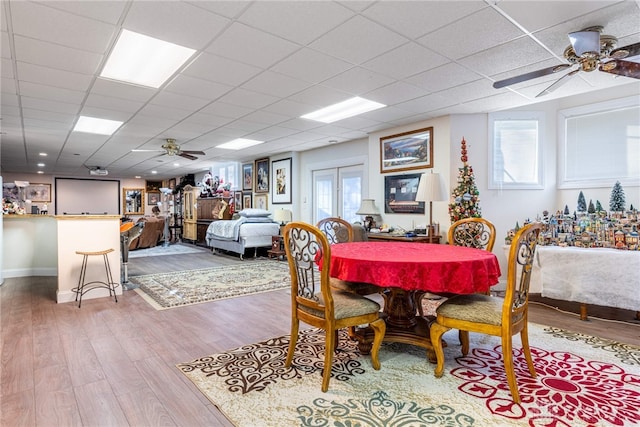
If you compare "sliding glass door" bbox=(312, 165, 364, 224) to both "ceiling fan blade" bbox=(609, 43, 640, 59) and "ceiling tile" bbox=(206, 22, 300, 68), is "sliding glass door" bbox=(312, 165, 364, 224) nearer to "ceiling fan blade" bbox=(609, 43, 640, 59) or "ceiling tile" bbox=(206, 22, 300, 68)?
"ceiling tile" bbox=(206, 22, 300, 68)

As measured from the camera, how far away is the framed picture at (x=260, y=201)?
870cm

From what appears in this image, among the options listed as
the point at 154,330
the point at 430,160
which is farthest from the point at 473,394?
the point at 430,160

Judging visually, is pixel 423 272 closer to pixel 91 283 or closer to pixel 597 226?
pixel 597 226

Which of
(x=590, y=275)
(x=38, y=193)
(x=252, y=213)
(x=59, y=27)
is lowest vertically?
(x=590, y=275)

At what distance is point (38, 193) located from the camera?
41.3 ft

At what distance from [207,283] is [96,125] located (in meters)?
3.16

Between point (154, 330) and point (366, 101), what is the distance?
11.5 feet

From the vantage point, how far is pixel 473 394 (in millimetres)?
1997

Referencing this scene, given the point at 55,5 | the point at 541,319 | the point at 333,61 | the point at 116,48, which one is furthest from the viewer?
the point at 541,319

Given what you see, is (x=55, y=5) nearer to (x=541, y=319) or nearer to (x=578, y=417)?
(x=578, y=417)

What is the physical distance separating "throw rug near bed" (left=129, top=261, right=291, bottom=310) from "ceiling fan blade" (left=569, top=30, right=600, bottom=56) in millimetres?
4054

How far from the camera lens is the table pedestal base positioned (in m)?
2.46

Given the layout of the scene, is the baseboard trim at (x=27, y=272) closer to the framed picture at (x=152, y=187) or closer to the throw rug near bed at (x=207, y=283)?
the throw rug near bed at (x=207, y=283)

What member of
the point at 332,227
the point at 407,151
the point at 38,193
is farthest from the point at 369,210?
the point at 38,193
